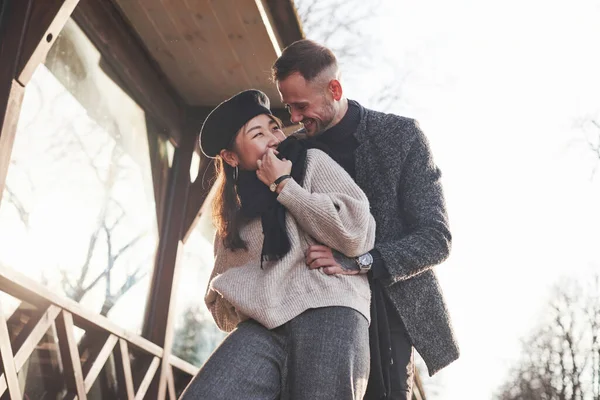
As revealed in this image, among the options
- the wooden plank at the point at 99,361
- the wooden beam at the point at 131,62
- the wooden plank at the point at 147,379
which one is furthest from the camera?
the wooden plank at the point at 147,379

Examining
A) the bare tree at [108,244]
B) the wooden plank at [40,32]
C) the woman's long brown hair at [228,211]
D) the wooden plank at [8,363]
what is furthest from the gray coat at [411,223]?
the bare tree at [108,244]

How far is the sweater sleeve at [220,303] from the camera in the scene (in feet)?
7.38

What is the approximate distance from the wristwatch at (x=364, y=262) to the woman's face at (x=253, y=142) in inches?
18.0

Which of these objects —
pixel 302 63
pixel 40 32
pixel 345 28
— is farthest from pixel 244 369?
pixel 345 28

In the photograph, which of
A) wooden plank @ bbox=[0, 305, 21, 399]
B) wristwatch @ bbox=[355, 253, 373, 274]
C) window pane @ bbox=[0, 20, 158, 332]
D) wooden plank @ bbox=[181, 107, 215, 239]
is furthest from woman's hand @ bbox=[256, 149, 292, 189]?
wooden plank @ bbox=[181, 107, 215, 239]

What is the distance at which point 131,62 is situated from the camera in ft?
14.3

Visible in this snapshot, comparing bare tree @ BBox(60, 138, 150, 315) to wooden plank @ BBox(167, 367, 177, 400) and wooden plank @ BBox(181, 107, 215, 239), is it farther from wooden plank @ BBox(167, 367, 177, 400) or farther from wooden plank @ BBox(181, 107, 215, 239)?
wooden plank @ BBox(167, 367, 177, 400)

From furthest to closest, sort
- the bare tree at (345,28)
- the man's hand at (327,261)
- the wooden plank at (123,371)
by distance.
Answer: the bare tree at (345,28) → the wooden plank at (123,371) → the man's hand at (327,261)

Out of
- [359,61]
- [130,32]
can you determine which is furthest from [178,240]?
[359,61]

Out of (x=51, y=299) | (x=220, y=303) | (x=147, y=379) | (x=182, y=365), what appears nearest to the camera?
(x=220, y=303)

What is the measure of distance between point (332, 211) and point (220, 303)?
588 mm

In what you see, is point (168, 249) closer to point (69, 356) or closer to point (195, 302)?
point (195, 302)

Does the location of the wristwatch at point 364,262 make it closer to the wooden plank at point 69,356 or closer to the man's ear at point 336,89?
the man's ear at point 336,89

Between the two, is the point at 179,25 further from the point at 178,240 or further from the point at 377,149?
the point at 377,149
